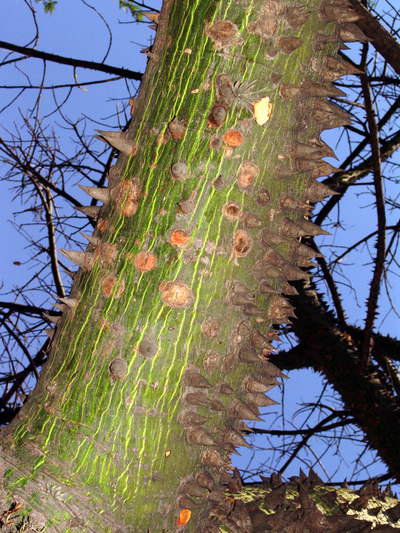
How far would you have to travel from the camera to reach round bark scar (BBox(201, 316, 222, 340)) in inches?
38.3

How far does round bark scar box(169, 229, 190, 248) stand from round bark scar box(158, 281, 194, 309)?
0.08m

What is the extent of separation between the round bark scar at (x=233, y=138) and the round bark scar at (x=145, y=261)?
0.30 meters

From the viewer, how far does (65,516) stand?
0.89 metres

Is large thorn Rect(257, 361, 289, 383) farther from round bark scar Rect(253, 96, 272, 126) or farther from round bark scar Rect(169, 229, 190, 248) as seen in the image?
round bark scar Rect(253, 96, 272, 126)

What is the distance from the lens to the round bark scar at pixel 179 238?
0.95 m

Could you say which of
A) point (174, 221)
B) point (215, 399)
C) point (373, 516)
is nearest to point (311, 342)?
point (373, 516)

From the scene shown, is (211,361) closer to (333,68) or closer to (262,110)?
(262,110)

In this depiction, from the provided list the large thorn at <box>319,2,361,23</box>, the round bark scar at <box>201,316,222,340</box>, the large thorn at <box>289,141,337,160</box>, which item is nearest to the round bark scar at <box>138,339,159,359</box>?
A: the round bark scar at <box>201,316,222,340</box>

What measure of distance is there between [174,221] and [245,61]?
1.26 ft

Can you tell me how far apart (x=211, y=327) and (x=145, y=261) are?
0.68 feet

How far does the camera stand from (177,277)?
3.12 feet

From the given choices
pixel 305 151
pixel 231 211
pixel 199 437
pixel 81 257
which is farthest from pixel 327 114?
pixel 199 437

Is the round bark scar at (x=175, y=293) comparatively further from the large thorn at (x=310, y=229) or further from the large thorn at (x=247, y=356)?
the large thorn at (x=310, y=229)

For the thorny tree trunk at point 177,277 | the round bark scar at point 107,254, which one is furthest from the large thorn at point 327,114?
the round bark scar at point 107,254
